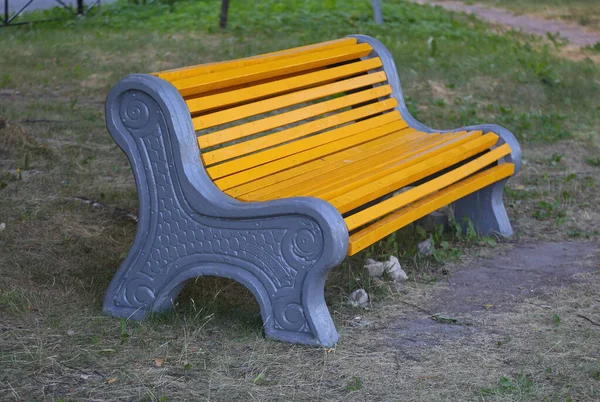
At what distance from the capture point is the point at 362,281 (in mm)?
4238

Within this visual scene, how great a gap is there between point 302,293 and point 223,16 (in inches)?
342

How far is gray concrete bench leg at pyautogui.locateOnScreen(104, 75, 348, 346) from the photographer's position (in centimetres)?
345

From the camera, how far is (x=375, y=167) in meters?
4.19

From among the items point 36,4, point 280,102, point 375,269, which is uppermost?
point 280,102

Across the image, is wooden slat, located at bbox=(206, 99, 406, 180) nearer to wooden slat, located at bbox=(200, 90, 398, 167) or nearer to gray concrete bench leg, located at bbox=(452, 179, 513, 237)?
wooden slat, located at bbox=(200, 90, 398, 167)

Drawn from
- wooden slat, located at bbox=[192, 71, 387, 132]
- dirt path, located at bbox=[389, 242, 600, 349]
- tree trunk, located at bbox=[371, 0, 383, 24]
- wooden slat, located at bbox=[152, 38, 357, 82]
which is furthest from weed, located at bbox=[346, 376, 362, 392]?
tree trunk, located at bbox=[371, 0, 383, 24]

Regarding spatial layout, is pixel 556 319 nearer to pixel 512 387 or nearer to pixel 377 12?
pixel 512 387

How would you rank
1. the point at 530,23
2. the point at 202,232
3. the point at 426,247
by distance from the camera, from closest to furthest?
the point at 202,232 → the point at 426,247 → the point at 530,23

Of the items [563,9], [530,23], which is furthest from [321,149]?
[563,9]

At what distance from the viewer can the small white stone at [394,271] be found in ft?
14.4

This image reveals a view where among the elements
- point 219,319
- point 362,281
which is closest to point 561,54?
point 362,281

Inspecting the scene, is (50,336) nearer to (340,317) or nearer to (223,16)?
(340,317)

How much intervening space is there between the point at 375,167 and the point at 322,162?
0.89 feet

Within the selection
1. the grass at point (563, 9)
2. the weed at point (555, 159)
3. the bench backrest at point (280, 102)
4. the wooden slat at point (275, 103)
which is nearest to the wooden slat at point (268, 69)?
the bench backrest at point (280, 102)
